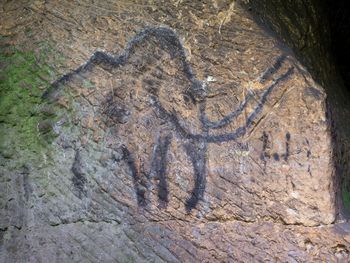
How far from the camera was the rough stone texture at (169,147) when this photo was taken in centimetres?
141

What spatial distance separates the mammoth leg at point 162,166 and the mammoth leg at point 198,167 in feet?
0.27

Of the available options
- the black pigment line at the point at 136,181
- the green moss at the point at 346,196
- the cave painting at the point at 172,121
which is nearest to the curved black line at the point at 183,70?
the cave painting at the point at 172,121

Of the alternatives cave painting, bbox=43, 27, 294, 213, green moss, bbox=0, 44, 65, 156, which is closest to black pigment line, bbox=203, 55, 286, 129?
cave painting, bbox=43, 27, 294, 213

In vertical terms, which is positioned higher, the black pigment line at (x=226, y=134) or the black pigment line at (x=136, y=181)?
the black pigment line at (x=226, y=134)

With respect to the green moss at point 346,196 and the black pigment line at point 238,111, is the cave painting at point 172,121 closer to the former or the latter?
the black pigment line at point 238,111

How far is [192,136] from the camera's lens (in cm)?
154

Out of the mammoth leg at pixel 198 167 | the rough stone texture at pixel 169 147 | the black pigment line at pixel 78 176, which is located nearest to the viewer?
the rough stone texture at pixel 169 147

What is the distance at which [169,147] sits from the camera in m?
1.56

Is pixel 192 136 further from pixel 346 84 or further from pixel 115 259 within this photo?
pixel 346 84

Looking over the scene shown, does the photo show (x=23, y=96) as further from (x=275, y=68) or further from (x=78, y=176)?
(x=275, y=68)

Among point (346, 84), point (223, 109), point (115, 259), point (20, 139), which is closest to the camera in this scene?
point (223, 109)

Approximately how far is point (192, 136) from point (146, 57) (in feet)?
1.02

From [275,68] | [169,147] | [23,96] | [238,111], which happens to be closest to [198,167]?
[169,147]

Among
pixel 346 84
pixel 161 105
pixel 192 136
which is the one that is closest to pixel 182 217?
pixel 192 136
